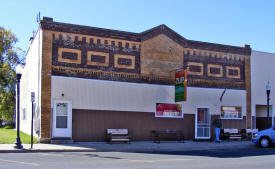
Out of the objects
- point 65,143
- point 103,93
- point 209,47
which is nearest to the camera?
point 65,143

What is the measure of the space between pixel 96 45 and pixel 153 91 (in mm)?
4639

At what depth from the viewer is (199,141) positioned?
75.7 feet

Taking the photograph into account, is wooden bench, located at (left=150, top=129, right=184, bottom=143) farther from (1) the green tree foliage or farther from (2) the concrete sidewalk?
(1) the green tree foliage

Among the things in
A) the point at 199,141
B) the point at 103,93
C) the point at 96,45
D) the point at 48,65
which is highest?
the point at 96,45

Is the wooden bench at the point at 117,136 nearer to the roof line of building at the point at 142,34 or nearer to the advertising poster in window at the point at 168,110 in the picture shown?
the advertising poster in window at the point at 168,110

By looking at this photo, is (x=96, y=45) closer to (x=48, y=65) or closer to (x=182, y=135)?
(x=48, y=65)

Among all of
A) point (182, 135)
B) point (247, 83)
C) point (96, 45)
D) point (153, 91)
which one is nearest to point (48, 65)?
point (96, 45)

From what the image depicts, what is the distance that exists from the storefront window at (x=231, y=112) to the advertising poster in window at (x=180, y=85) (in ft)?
14.4

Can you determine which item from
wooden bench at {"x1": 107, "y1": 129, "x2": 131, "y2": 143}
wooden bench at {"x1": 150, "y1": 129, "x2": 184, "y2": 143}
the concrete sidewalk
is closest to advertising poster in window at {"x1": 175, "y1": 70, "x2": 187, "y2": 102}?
wooden bench at {"x1": 150, "y1": 129, "x2": 184, "y2": 143}

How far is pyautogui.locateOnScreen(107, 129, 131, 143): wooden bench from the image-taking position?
19641 millimetres

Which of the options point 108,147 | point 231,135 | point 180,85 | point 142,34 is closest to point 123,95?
point 180,85

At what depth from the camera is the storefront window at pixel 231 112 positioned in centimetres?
2430

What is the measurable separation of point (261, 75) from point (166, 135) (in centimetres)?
922

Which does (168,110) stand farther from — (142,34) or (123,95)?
(142,34)
